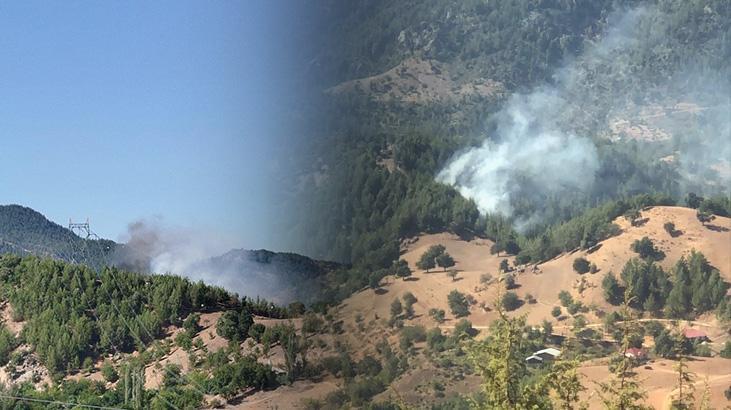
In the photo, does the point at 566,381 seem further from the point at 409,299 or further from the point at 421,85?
the point at 421,85

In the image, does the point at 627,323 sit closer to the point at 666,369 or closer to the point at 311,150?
the point at 666,369

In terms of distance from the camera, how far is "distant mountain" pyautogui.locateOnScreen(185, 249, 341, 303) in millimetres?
46812

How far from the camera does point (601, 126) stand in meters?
104

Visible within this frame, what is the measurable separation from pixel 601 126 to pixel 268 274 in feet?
187

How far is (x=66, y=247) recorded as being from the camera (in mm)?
69000

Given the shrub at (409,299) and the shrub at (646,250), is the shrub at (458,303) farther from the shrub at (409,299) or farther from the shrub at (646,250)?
the shrub at (646,250)

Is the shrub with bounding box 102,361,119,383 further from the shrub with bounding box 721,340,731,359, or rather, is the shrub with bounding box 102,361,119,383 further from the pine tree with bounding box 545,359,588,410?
the pine tree with bounding box 545,359,588,410

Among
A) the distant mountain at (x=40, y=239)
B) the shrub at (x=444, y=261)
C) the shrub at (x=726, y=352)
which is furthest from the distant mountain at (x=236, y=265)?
the shrub at (x=726, y=352)

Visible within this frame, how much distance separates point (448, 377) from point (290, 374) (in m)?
5.88

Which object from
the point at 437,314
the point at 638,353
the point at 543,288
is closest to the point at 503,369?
the point at 638,353

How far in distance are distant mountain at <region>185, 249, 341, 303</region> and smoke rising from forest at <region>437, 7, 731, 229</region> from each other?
20.2 m

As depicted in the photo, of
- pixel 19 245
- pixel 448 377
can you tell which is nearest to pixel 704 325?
pixel 448 377

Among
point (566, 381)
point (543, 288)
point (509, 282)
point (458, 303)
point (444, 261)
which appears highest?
point (444, 261)

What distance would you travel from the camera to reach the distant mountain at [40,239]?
65875 mm
